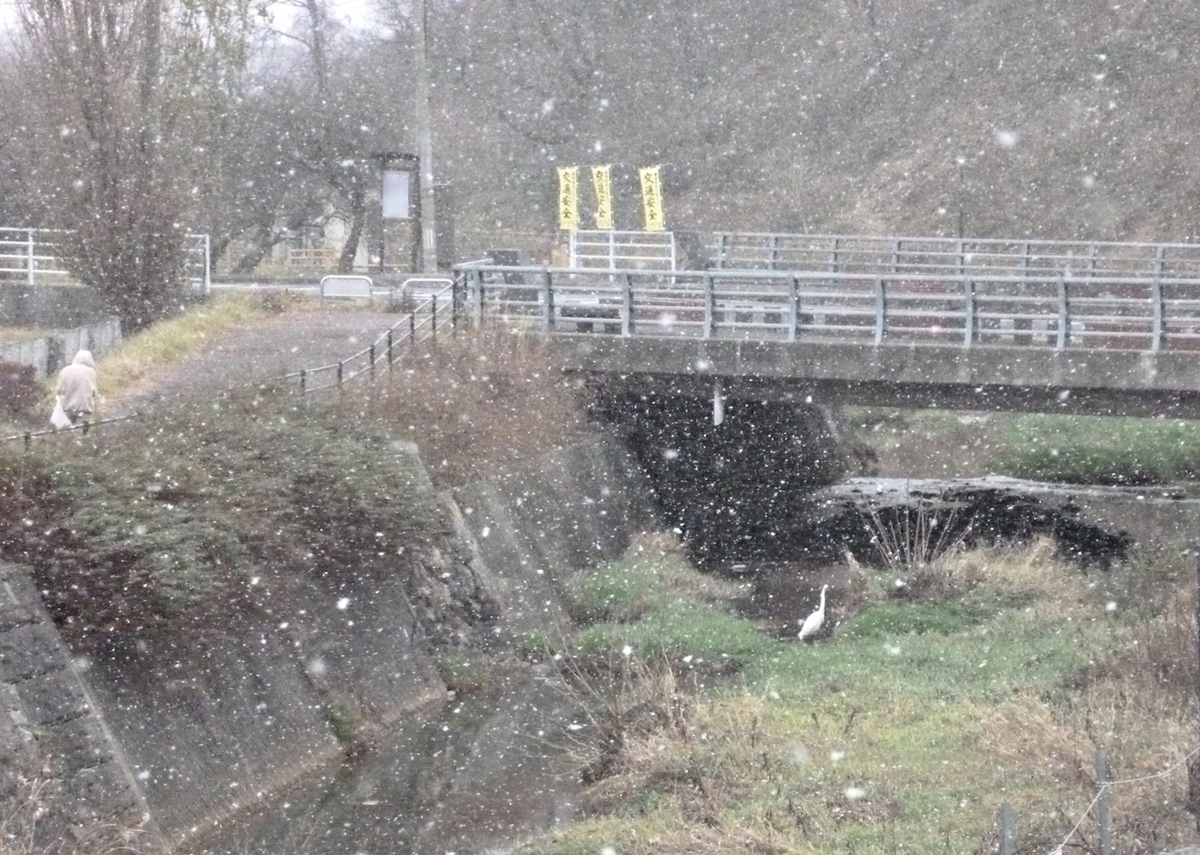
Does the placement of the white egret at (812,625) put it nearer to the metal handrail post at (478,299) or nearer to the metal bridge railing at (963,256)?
the metal handrail post at (478,299)

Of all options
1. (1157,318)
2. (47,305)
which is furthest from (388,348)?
(47,305)

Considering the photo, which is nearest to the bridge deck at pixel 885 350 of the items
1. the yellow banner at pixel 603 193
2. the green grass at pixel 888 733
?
the green grass at pixel 888 733

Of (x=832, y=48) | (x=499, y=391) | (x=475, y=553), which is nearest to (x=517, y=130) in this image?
(x=832, y=48)

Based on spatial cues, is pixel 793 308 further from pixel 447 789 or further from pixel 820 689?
pixel 447 789

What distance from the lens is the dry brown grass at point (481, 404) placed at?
19922mm

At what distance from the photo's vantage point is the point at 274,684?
45.5ft

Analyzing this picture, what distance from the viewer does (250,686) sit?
531 inches

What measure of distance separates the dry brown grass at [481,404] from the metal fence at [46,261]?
6.45 metres

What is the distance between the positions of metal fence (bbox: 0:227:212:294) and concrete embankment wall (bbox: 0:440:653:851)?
9776 mm

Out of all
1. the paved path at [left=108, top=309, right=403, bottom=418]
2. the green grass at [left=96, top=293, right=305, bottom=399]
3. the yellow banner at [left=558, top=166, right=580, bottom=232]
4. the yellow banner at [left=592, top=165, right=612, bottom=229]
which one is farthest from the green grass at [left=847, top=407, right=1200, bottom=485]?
the green grass at [left=96, top=293, right=305, bottom=399]

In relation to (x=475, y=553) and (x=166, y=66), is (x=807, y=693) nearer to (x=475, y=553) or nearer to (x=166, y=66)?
(x=475, y=553)

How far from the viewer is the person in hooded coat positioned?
54.4ft

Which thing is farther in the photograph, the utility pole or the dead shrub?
the utility pole

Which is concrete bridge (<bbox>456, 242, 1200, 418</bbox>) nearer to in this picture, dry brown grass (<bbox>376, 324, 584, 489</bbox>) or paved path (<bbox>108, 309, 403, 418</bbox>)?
dry brown grass (<bbox>376, 324, 584, 489</bbox>)
